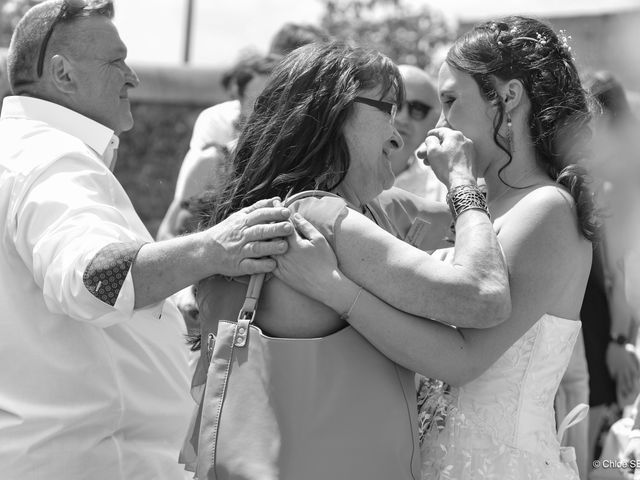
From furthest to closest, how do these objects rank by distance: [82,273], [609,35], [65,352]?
Answer: [609,35], [65,352], [82,273]

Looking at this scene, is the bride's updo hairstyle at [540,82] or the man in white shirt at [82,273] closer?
the man in white shirt at [82,273]

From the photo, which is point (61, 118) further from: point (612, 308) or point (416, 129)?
point (612, 308)

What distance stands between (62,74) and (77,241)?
0.99 m

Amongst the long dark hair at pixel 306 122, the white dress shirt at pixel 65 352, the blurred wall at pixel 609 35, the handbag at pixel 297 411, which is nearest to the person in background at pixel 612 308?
the long dark hair at pixel 306 122

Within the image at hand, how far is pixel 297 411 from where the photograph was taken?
222 cm

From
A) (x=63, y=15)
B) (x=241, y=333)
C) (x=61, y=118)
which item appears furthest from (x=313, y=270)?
(x=63, y=15)

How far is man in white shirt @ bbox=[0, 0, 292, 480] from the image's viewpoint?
2.47 m

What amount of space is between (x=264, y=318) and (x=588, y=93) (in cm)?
126

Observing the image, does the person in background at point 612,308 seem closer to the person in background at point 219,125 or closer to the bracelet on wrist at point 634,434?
the person in background at point 219,125

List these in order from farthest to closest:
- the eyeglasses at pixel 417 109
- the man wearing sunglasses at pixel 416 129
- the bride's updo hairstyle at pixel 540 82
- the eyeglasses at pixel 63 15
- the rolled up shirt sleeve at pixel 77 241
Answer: the eyeglasses at pixel 417 109 → the man wearing sunglasses at pixel 416 129 → the eyeglasses at pixel 63 15 → the bride's updo hairstyle at pixel 540 82 → the rolled up shirt sleeve at pixel 77 241

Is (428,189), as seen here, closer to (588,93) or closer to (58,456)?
(588,93)

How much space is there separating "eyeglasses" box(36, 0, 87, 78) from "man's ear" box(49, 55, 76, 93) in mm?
38

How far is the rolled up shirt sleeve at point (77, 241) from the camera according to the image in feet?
8.08

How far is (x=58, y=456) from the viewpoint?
281 centimetres
